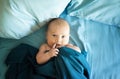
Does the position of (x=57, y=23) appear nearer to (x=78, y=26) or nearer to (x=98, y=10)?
(x=78, y=26)

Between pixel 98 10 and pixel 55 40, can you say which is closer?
pixel 55 40

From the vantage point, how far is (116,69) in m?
1.32

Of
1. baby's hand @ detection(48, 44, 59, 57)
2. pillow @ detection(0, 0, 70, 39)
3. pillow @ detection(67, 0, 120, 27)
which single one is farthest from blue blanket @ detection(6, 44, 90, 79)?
pillow @ detection(67, 0, 120, 27)

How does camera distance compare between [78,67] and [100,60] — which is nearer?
[78,67]

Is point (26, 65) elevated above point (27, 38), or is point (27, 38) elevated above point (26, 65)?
point (27, 38)

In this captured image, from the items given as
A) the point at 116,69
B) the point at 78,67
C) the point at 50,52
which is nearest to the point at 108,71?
the point at 116,69

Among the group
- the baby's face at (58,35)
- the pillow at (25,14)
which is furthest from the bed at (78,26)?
the baby's face at (58,35)

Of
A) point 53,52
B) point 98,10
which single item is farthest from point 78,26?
point 53,52

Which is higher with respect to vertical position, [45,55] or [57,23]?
[57,23]

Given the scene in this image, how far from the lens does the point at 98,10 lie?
1531 millimetres

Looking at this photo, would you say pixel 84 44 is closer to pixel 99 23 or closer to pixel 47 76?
pixel 99 23

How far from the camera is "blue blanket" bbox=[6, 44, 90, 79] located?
1.23m

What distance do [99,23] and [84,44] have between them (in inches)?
8.1

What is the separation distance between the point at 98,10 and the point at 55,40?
37cm
